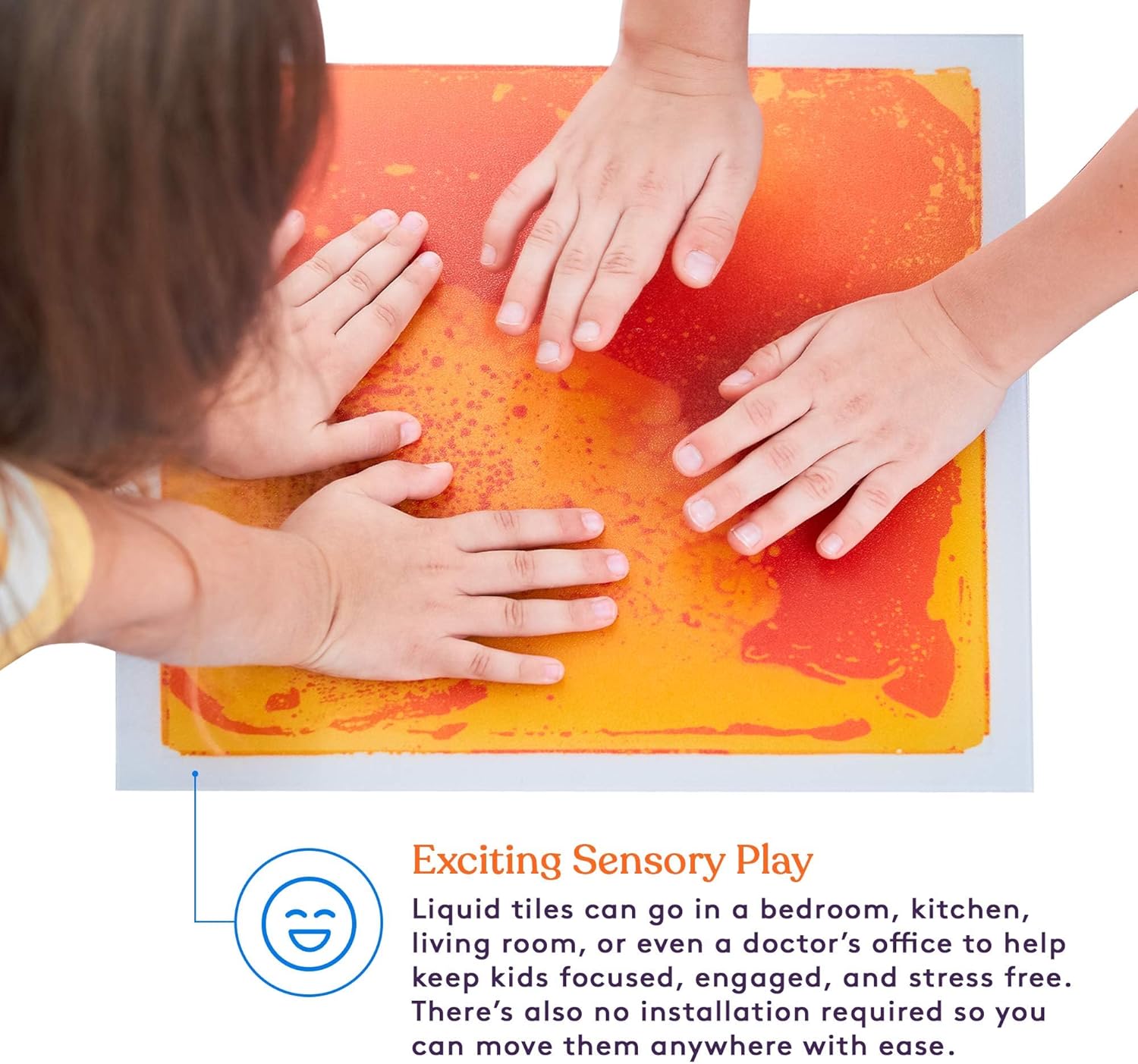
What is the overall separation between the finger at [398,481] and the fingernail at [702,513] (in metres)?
0.22

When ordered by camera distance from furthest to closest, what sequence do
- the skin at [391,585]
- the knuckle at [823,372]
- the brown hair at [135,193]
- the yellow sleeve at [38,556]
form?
the knuckle at [823,372], the skin at [391,585], the yellow sleeve at [38,556], the brown hair at [135,193]

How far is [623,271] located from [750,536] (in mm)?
249

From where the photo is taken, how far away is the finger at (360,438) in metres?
0.89

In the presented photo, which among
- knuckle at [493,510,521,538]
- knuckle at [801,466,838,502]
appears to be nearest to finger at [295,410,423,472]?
knuckle at [493,510,521,538]

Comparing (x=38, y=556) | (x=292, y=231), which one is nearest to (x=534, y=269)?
(x=292, y=231)

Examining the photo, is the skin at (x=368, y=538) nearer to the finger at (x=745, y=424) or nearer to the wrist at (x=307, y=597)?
the wrist at (x=307, y=597)

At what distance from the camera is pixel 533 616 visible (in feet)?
2.88

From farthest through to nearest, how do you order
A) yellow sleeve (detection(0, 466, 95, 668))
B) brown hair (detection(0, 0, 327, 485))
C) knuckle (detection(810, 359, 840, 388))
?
knuckle (detection(810, 359, 840, 388)), yellow sleeve (detection(0, 466, 95, 668)), brown hair (detection(0, 0, 327, 485))

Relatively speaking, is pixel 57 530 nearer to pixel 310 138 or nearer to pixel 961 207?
pixel 310 138

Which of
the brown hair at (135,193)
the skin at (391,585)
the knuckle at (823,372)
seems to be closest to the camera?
the brown hair at (135,193)

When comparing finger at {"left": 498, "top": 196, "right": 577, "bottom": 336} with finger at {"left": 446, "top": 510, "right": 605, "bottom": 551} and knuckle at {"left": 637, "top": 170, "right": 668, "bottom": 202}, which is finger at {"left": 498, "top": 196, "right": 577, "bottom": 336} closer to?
knuckle at {"left": 637, "top": 170, "right": 668, "bottom": 202}

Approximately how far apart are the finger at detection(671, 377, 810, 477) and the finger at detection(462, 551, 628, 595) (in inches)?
4.3

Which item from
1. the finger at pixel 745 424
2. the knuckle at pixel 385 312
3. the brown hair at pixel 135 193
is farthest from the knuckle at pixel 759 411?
the brown hair at pixel 135 193

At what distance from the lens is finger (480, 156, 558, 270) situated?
2.91ft
